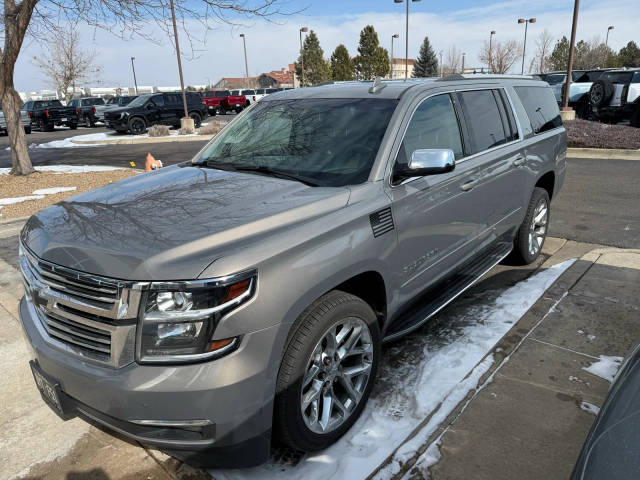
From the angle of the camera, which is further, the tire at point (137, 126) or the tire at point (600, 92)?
the tire at point (137, 126)

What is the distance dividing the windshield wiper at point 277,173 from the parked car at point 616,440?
1718 mm

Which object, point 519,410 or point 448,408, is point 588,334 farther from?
point 448,408

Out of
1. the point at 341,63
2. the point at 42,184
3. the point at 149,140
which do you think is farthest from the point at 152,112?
the point at 341,63

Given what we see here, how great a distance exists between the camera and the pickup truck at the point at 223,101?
3638 centimetres

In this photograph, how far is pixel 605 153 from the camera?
11.7 meters

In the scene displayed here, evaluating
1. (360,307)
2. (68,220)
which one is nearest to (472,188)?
(360,307)

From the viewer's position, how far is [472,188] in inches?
143

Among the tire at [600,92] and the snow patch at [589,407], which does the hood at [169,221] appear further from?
the tire at [600,92]

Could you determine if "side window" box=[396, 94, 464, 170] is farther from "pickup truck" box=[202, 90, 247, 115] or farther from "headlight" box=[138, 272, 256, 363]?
"pickup truck" box=[202, 90, 247, 115]

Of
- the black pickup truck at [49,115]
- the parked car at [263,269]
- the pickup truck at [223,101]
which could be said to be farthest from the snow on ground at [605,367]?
the pickup truck at [223,101]

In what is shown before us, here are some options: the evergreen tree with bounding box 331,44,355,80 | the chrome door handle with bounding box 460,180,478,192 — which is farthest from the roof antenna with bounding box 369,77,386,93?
the evergreen tree with bounding box 331,44,355,80

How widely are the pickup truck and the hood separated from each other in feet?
115

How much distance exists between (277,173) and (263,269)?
1090 millimetres

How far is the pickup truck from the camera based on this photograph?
119 ft
